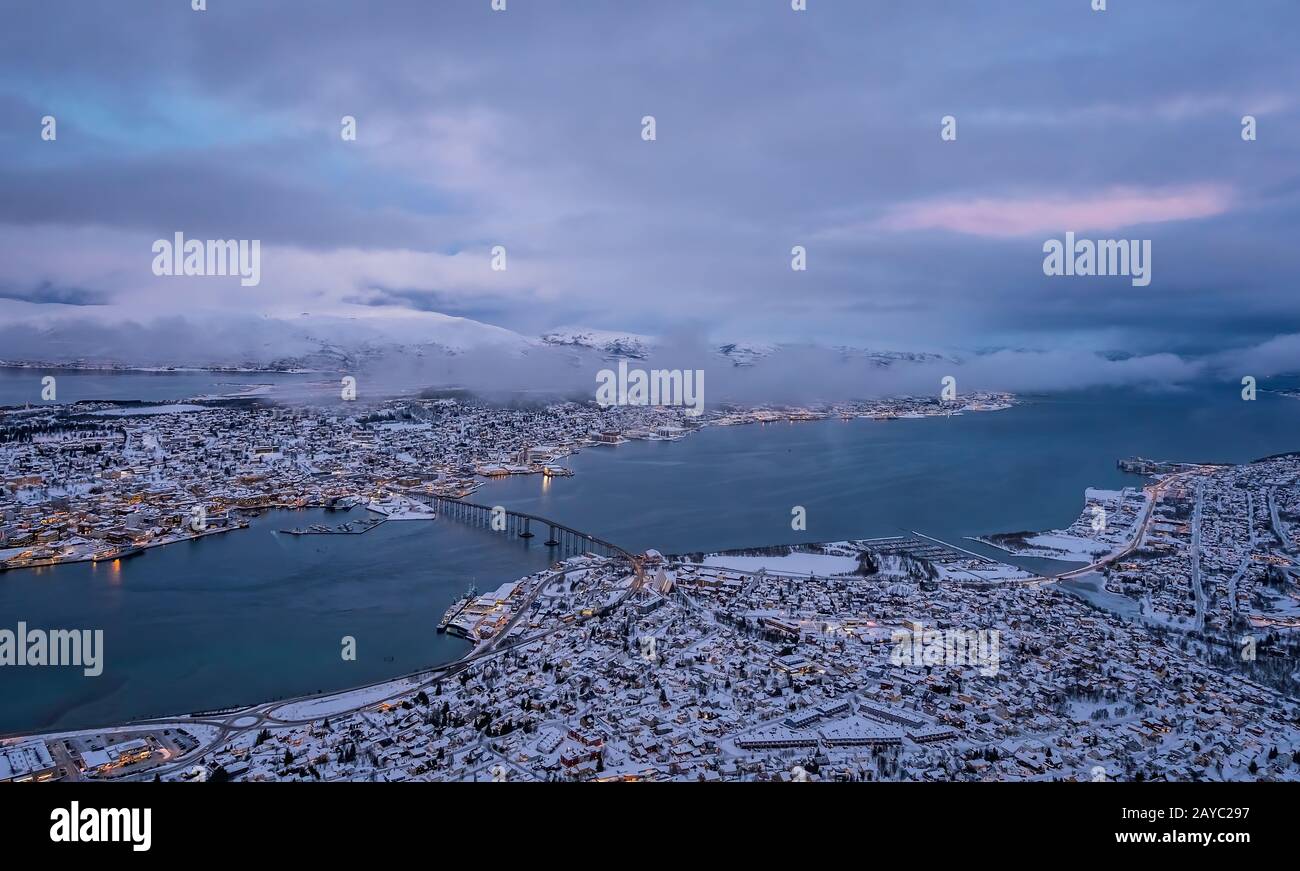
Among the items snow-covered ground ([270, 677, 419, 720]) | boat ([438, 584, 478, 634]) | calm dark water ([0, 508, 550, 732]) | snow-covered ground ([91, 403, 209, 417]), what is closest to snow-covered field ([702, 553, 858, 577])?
calm dark water ([0, 508, 550, 732])

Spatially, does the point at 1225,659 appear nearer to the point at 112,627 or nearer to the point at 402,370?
the point at 112,627

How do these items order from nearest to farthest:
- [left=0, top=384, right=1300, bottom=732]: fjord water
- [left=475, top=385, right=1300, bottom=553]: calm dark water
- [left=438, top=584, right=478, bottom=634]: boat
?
[left=0, top=384, right=1300, bottom=732]: fjord water → [left=438, top=584, right=478, bottom=634]: boat → [left=475, top=385, right=1300, bottom=553]: calm dark water

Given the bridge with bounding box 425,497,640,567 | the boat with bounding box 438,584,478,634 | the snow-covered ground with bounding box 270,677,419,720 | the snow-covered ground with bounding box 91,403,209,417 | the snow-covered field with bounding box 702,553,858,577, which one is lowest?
the snow-covered ground with bounding box 270,677,419,720

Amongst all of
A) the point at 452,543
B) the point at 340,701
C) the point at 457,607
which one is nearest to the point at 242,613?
the point at 457,607

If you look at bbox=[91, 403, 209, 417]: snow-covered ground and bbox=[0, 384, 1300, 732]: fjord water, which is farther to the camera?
bbox=[91, 403, 209, 417]: snow-covered ground

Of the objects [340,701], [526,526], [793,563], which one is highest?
[526,526]

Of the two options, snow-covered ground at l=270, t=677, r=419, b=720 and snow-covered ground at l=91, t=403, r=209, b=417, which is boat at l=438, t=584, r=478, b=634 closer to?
snow-covered ground at l=270, t=677, r=419, b=720

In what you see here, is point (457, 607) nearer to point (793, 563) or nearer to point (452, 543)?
point (452, 543)
